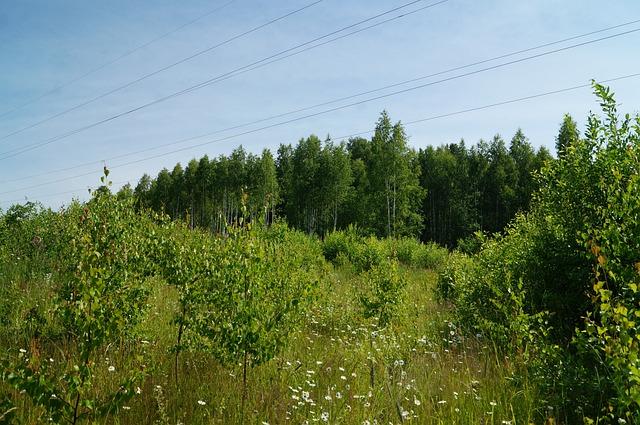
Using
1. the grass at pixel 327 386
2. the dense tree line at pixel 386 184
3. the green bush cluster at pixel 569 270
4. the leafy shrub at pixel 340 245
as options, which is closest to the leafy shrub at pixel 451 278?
the green bush cluster at pixel 569 270

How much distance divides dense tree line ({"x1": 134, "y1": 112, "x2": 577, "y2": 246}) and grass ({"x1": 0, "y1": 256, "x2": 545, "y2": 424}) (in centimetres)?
3207

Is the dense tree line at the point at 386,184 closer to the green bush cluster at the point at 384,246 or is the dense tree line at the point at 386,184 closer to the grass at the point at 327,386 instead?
the green bush cluster at the point at 384,246

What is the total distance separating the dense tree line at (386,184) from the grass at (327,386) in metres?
32.1

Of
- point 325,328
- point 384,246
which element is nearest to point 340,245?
point 384,246

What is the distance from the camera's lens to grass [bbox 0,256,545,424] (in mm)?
3795

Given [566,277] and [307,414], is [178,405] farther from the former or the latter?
[566,277]

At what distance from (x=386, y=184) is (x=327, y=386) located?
34610mm

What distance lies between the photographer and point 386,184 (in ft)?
126

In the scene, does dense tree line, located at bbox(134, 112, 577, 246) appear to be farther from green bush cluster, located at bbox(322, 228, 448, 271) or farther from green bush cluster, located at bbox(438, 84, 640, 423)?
green bush cluster, located at bbox(438, 84, 640, 423)

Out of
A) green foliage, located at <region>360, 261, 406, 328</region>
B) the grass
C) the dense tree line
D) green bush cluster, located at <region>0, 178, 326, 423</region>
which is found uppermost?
the dense tree line

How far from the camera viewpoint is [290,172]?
5184 centimetres

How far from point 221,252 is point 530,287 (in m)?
3.98

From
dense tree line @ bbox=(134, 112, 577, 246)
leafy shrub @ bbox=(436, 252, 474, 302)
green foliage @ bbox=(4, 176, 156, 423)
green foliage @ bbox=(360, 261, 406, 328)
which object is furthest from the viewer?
dense tree line @ bbox=(134, 112, 577, 246)

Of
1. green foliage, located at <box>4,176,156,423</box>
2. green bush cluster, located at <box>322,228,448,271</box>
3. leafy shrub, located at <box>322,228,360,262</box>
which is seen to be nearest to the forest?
green foliage, located at <box>4,176,156,423</box>
